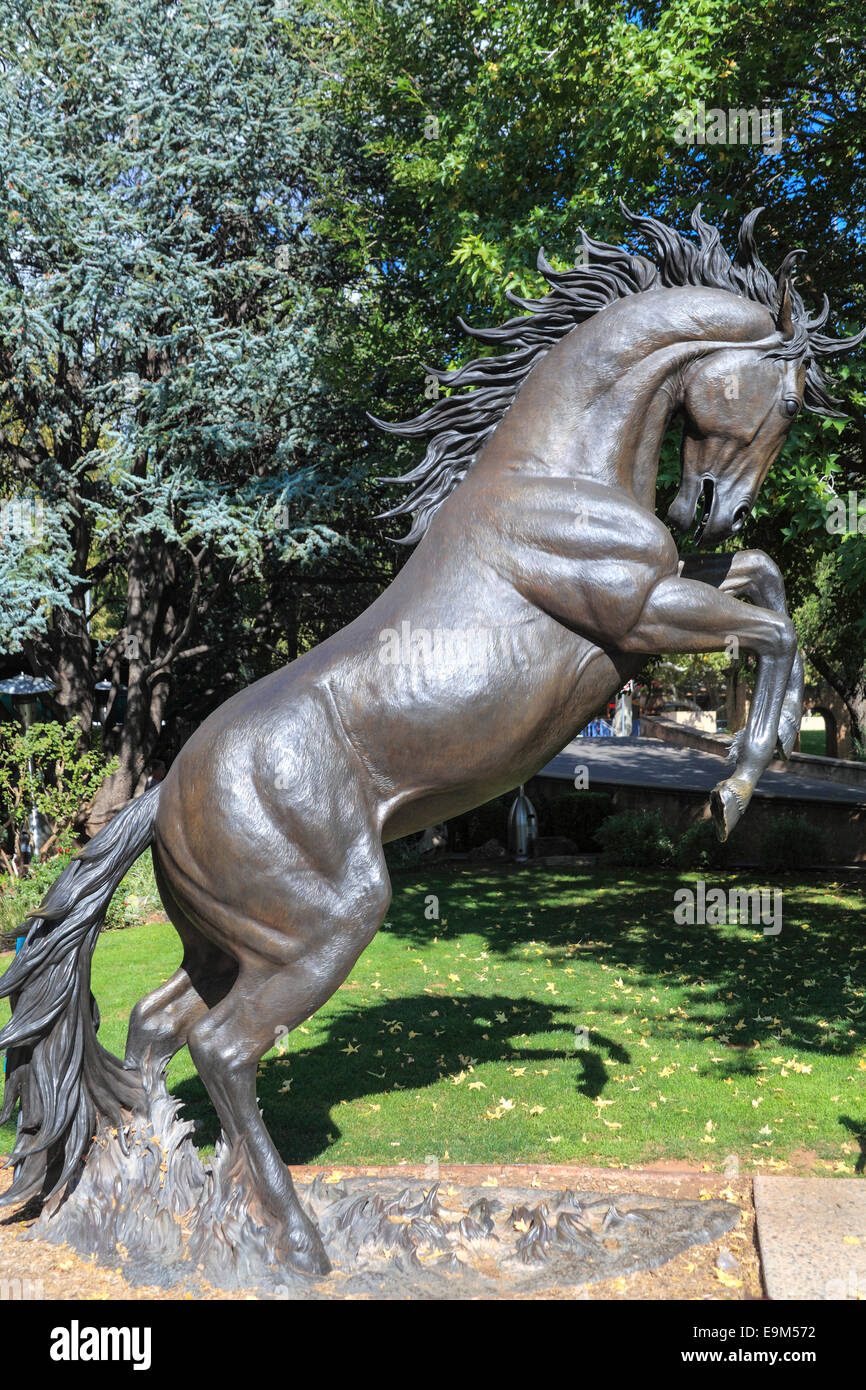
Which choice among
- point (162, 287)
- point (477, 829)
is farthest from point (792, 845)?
point (162, 287)

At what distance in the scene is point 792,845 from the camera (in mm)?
16969

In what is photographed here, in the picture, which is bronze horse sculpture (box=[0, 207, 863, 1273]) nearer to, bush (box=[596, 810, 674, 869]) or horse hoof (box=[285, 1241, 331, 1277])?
horse hoof (box=[285, 1241, 331, 1277])

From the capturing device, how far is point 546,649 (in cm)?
407

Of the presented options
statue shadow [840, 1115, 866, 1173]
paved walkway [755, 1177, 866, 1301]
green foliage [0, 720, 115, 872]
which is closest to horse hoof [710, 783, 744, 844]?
paved walkway [755, 1177, 866, 1301]

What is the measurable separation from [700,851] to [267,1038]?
14697 mm

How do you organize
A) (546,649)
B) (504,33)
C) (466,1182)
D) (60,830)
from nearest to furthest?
(546,649) → (466,1182) → (504,33) → (60,830)

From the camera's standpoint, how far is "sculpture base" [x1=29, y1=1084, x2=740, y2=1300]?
412cm

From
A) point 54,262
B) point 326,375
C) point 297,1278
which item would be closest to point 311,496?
point 326,375

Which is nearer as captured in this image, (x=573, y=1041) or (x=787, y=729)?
(x=787, y=729)

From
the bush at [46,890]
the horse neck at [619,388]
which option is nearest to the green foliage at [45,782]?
the bush at [46,890]

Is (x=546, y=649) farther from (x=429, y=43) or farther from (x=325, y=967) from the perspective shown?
(x=429, y=43)

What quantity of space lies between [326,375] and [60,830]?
7.31m

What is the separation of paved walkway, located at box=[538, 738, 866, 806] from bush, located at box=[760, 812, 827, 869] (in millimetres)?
844

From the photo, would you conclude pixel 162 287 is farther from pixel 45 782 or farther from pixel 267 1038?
pixel 267 1038
